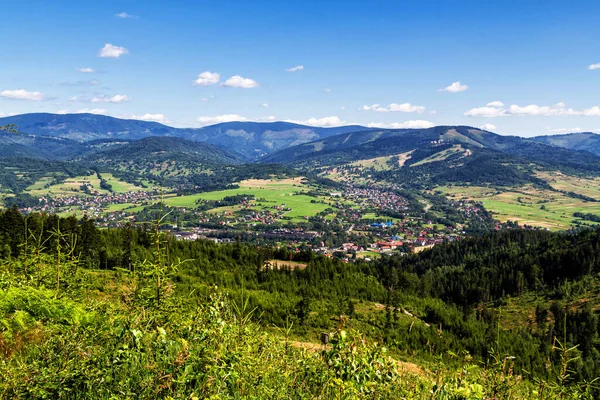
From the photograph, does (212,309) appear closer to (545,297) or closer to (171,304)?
(171,304)

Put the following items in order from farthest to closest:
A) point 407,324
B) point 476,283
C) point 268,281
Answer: point 476,283 < point 268,281 < point 407,324

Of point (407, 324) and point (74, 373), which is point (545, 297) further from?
point (74, 373)

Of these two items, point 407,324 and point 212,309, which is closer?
point 212,309

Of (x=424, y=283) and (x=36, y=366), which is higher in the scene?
(x=36, y=366)

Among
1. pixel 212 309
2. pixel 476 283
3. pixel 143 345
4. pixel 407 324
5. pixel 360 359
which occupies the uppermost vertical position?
pixel 212 309

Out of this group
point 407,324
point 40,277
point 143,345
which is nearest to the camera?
point 143,345

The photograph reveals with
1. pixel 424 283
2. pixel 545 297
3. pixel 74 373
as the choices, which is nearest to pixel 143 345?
pixel 74 373
